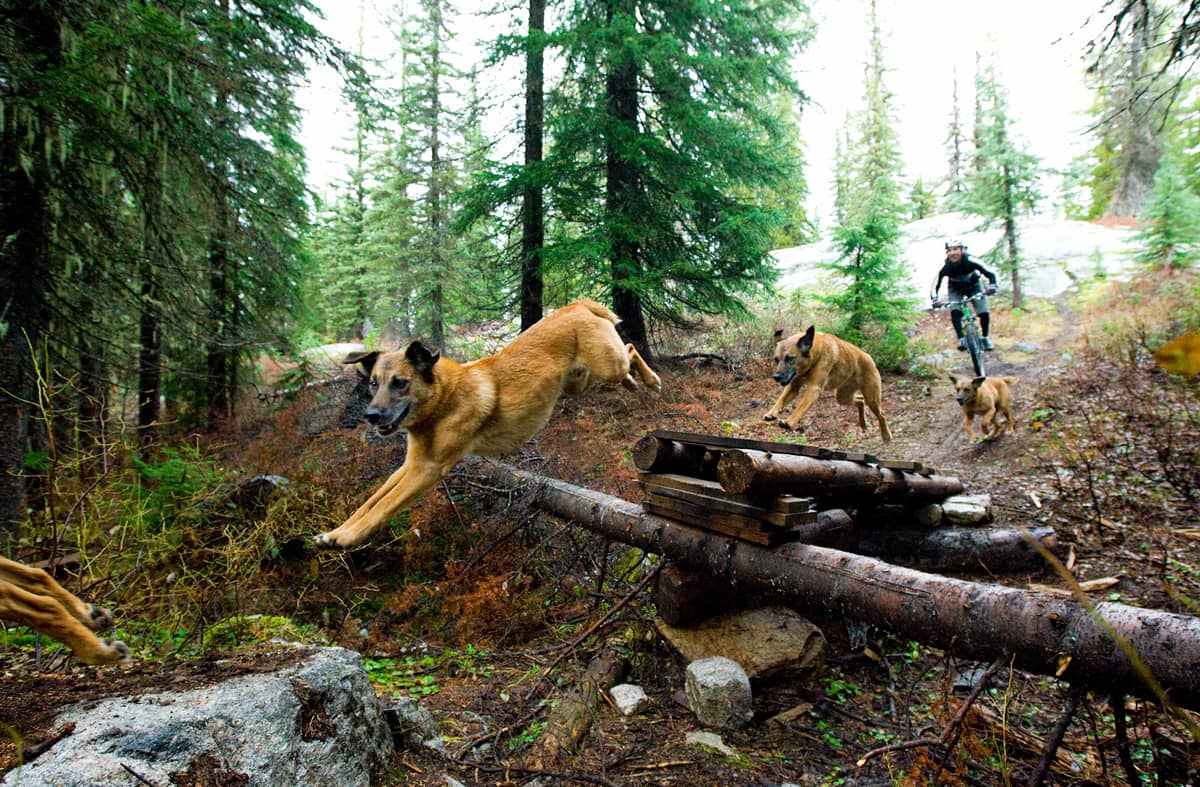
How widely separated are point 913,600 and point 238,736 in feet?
13.1

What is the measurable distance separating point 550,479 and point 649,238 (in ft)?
18.4

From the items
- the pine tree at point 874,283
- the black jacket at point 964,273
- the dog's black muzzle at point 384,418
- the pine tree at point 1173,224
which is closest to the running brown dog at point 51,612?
the dog's black muzzle at point 384,418

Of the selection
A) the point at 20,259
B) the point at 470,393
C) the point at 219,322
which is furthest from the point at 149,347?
the point at 470,393

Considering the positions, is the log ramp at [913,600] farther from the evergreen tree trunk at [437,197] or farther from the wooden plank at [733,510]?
the evergreen tree trunk at [437,197]

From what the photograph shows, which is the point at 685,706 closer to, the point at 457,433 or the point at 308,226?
the point at 457,433

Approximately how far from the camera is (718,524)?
495 cm

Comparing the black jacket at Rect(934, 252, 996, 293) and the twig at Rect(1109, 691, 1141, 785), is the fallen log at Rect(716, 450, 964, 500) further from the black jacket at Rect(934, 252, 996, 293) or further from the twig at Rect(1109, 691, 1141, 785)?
the black jacket at Rect(934, 252, 996, 293)

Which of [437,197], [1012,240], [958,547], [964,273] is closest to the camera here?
[958,547]

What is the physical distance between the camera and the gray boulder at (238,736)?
8.35 ft

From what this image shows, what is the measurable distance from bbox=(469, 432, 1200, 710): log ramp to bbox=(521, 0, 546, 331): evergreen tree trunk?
17.8 feet

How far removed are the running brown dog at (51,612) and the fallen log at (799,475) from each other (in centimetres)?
391

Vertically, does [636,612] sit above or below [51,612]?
below

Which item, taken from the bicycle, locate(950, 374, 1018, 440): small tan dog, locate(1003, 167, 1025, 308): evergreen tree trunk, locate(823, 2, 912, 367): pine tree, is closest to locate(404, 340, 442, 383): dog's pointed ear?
the bicycle

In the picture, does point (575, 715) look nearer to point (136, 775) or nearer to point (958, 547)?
point (136, 775)
